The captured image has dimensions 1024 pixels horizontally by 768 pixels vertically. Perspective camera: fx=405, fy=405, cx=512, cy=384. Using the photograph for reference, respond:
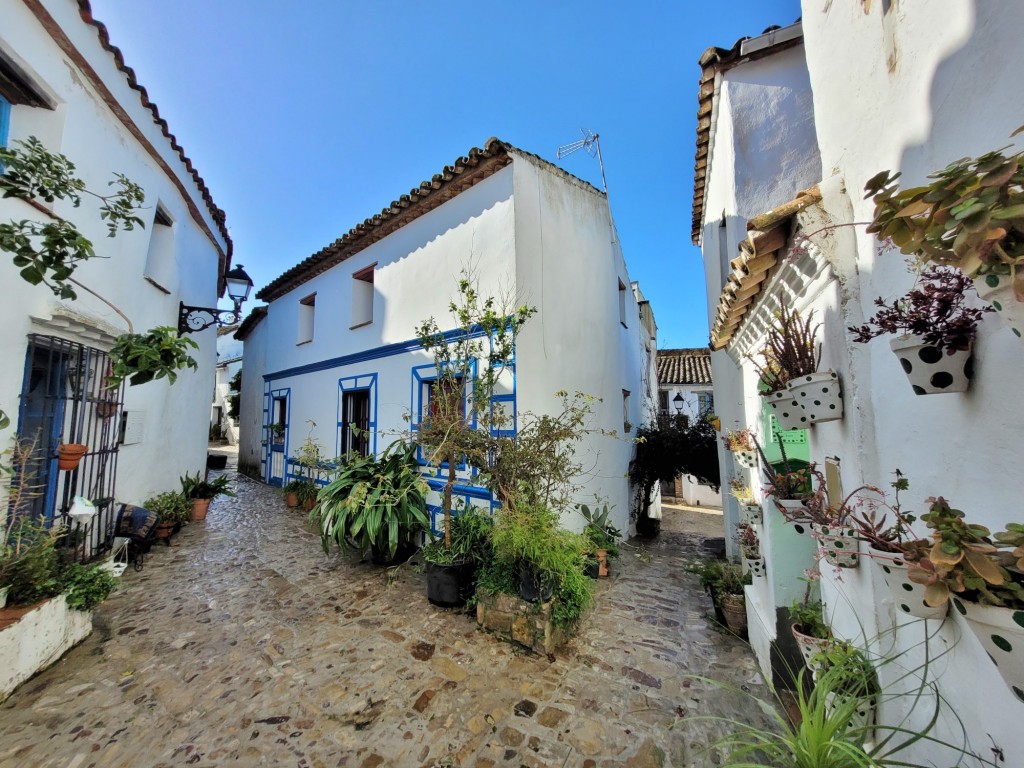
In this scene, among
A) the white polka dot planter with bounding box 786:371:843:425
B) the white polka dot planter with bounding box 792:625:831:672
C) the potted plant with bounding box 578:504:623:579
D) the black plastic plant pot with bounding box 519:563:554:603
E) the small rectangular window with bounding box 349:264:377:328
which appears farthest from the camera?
the small rectangular window with bounding box 349:264:377:328

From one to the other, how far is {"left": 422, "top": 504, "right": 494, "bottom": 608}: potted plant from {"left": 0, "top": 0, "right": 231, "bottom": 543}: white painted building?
396cm

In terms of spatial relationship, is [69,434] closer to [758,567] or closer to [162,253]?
[162,253]

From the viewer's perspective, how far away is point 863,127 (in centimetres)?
201

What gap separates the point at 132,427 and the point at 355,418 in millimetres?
3466

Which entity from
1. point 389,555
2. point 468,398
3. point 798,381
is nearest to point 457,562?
point 389,555

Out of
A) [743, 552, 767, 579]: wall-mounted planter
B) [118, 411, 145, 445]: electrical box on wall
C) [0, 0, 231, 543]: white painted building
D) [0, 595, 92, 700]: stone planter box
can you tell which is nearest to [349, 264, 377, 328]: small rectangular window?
[0, 0, 231, 543]: white painted building

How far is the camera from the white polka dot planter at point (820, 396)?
6.84 feet

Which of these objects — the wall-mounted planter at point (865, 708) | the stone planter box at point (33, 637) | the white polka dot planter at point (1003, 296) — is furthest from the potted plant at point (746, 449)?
the stone planter box at point (33, 637)

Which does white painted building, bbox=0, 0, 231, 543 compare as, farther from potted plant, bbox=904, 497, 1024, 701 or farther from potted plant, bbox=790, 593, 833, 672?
potted plant, bbox=790, 593, 833, 672

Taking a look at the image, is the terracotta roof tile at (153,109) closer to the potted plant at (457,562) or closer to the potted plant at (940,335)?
the potted plant at (457,562)

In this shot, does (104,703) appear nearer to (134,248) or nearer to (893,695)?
(893,695)

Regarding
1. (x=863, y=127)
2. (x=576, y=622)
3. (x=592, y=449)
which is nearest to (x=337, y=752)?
(x=576, y=622)

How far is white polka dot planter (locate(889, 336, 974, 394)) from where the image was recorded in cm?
129

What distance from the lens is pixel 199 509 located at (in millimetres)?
7770
